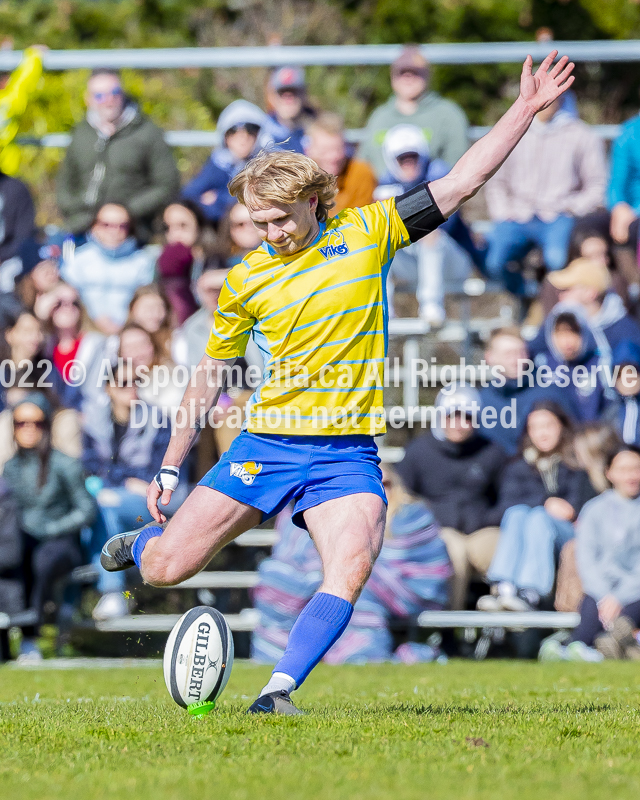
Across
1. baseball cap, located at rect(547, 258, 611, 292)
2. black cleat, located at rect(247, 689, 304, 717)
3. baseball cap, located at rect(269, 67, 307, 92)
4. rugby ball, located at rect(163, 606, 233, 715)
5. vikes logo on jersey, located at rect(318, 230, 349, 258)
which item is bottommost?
black cleat, located at rect(247, 689, 304, 717)

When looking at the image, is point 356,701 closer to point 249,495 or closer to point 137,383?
point 249,495

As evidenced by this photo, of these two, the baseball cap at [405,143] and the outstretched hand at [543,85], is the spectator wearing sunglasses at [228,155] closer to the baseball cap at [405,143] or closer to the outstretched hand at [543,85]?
the baseball cap at [405,143]

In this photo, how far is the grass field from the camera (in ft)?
12.6

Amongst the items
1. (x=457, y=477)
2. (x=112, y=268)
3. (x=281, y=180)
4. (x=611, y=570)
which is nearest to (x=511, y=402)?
(x=457, y=477)

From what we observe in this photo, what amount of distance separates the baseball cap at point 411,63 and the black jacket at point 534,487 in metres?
4.50

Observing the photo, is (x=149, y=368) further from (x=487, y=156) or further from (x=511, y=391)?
(x=487, y=156)

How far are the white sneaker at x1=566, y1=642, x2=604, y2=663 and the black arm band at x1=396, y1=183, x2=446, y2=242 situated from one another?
5536 mm

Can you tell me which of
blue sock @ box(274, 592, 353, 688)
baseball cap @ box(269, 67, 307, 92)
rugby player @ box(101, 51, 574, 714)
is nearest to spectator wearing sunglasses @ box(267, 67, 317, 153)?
baseball cap @ box(269, 67, 307, 92)

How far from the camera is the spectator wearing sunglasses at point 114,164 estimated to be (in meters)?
12.9

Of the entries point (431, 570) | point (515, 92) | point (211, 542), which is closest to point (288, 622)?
point (431, 570)

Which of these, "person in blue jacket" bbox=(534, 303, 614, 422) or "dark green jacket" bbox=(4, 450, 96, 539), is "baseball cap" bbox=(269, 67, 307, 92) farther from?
"dark green jacket" bbox=(4, 450, 96, 539)

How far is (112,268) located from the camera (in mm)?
12539

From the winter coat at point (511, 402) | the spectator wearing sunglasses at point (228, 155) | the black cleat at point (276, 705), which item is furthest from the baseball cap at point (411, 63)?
the black cleat at point (276, 705)

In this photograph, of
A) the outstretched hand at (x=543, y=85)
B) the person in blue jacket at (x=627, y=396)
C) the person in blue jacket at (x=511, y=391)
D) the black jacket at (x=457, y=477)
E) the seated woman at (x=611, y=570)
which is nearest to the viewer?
the outstretched hand at (x=543, y=85)
